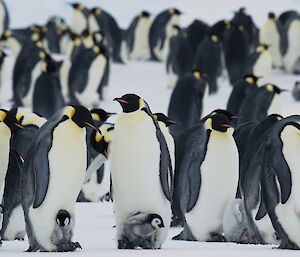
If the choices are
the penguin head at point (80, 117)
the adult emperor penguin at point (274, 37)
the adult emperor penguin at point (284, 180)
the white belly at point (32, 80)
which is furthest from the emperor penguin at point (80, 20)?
the adult emperor penguin at point (284, 180)

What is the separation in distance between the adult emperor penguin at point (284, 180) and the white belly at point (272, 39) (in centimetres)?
1158

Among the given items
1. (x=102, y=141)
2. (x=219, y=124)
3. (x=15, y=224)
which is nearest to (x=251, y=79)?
(x=102, y=141)

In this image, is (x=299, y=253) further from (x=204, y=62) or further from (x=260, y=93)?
(x=204, y=62)

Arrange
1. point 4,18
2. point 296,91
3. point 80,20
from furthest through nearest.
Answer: point 4,18 < point 80,20 < point 296,91

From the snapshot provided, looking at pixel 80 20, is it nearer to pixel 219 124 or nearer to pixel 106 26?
pixel 106 26

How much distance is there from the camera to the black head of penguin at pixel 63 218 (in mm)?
5059

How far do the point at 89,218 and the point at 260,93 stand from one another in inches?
157

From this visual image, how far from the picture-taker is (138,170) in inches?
209

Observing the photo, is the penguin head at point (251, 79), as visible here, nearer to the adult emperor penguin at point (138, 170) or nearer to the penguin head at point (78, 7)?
the adult emperor penguin at point (138, 170)

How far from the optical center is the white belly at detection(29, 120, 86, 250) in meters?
5.07

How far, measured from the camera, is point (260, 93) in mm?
10719

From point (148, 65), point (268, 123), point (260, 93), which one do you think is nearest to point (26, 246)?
point (268, 123)

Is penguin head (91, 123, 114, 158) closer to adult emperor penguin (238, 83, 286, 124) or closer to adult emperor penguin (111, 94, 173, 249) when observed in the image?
adult emperor penguin (111, 94, 173, 249)

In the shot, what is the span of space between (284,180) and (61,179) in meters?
1.15
